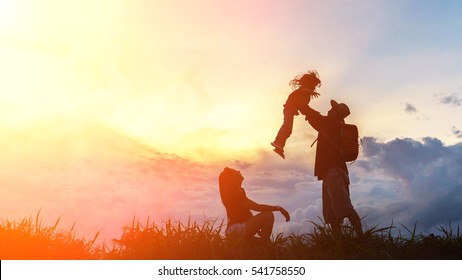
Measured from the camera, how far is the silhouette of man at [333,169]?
9.30m

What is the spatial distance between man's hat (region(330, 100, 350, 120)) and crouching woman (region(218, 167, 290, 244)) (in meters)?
2.14

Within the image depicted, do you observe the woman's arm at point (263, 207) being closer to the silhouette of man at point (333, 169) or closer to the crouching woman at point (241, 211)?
the crouching woman at point (241, 211)

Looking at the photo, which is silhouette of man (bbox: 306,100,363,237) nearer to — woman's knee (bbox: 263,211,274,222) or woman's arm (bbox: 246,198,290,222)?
woman's arm (bbox: 246,198,290,222)

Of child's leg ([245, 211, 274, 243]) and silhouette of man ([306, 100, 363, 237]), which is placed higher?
silhouette of man ([306, 100, 363, 237])

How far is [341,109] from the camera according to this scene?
9898 mm

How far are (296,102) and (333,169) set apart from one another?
4.77 feet

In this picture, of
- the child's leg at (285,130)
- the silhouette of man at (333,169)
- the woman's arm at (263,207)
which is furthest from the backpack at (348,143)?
the woman's arm at (263,207)

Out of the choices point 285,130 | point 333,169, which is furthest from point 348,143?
point 285,130

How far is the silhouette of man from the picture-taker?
30.5 ft

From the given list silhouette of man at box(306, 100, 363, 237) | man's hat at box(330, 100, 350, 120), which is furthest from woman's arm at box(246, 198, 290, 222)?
man's hat at box(330, 100, 350, 120)

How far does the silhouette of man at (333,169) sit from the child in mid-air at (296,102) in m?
0.25

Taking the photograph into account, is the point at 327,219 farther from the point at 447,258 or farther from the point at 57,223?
the point at 57,223
